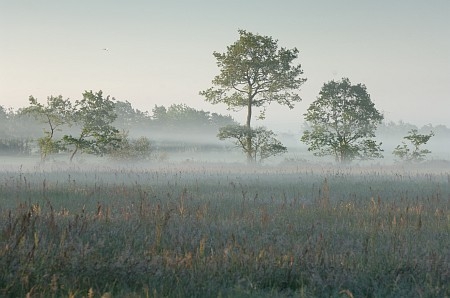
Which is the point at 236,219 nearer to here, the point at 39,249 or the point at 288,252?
the point at 288,252

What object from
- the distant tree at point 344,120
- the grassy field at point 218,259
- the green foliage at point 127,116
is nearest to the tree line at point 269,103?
the distant tree at point 344,120

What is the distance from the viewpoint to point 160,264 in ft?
13.9

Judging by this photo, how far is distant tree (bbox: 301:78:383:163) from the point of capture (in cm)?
3059

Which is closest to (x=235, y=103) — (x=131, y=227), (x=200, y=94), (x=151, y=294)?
(x=200, y=94)

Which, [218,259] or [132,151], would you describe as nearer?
[218,259]

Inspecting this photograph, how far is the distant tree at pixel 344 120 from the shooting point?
30.6 metres

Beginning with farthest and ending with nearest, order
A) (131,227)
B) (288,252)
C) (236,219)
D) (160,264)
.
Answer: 1. (236,219)
2. (131,227)
3. (288,252)
4. (160,264)

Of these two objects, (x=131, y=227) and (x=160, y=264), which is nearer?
(x=160, y=264)

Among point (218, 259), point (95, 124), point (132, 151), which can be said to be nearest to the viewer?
point (218, 259)

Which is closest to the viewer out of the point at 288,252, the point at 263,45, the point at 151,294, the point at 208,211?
the point at 151,294

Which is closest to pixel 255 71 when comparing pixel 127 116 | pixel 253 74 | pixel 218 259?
pixel 253 74

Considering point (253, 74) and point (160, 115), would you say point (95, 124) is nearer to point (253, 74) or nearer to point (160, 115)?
point (253, 74)

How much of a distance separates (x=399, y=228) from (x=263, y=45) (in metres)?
25.2

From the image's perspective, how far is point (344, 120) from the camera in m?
30.6
